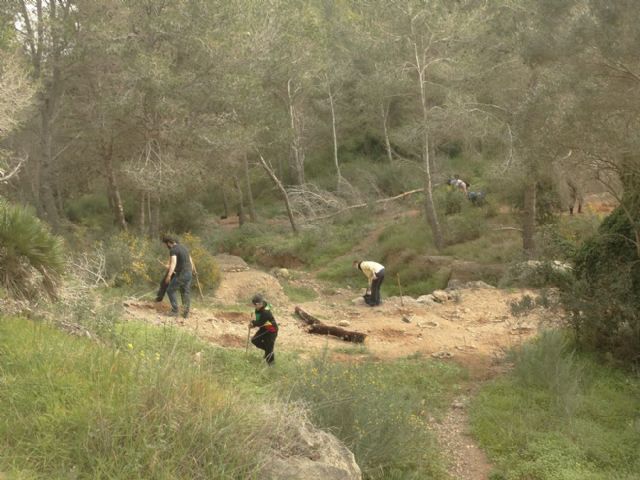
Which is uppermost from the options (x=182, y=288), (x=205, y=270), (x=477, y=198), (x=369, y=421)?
(x=369, y=421)

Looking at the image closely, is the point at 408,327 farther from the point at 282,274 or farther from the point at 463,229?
the point at 463,229

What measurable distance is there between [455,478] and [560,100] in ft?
20.4

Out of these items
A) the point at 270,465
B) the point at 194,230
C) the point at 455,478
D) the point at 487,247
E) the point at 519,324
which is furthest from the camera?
the point at 194,230

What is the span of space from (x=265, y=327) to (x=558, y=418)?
12.6 ft

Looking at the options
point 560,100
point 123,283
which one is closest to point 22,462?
point 560,100

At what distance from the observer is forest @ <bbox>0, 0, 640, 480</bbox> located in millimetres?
5227

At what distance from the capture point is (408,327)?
40.5 feet

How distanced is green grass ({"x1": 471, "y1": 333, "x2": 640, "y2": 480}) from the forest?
0.04m

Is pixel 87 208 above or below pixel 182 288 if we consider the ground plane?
below

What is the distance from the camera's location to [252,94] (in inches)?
787

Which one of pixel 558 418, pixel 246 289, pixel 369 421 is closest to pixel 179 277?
pixel 246 289

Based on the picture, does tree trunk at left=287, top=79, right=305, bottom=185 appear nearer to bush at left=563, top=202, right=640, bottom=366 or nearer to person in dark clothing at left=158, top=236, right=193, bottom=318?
person in dark clothing at left=158, top=236, right=193, bottom=318

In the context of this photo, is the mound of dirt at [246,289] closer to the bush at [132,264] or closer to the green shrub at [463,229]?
the bush at [132,264]

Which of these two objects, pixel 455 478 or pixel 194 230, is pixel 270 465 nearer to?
pixel 455 478
